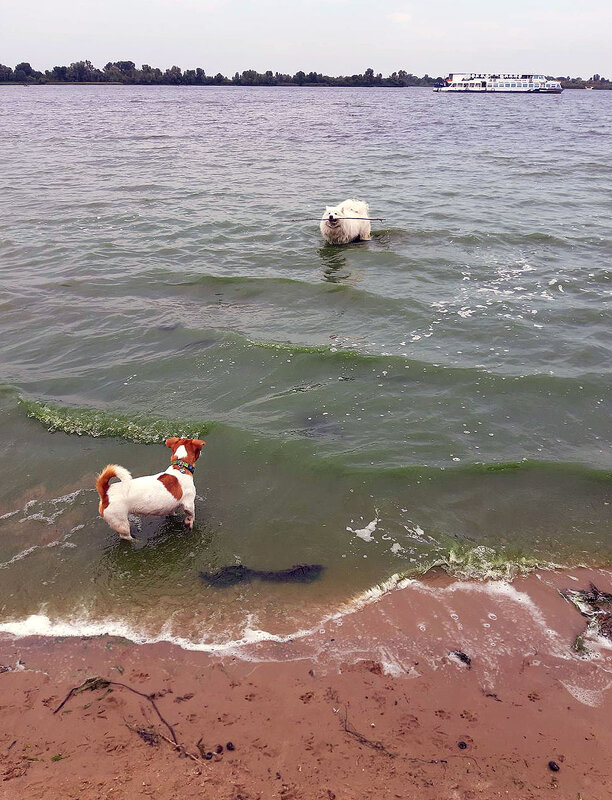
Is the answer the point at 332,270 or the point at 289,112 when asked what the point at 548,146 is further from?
the point at 289,112

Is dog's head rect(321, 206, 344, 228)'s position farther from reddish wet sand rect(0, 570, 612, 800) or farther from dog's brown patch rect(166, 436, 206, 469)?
reddish wet sand rect(0, 570, 612, 800)

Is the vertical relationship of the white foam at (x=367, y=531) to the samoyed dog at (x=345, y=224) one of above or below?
below

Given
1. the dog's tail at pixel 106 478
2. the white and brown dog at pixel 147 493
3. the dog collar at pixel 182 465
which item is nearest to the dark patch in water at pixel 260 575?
the white and brown dog at pixel 147 493

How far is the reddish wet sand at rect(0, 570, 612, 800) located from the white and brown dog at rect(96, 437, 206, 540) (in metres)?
1.19

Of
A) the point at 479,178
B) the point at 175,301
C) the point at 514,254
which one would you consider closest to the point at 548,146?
the point at 479,178

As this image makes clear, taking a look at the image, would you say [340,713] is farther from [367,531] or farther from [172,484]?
[172,484]

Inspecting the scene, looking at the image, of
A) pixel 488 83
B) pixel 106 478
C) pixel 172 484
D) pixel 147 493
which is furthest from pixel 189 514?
pixel 488 83

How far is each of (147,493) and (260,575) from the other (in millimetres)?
1340

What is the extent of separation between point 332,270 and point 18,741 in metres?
11.3

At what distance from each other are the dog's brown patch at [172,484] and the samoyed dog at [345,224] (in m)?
10.4

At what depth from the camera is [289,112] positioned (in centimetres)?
5959

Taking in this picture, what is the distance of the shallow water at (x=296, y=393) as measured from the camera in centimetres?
533

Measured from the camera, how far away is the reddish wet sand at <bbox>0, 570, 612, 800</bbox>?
3.37m

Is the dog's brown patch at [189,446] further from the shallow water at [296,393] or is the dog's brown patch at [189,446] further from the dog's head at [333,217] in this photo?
the dog's head at [333,217]
